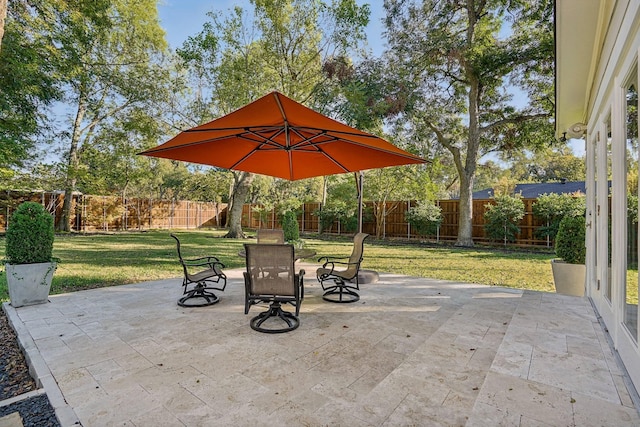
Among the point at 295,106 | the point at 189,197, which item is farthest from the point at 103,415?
the point at 189,197

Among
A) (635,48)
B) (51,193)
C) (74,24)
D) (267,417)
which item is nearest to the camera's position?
(267,417)

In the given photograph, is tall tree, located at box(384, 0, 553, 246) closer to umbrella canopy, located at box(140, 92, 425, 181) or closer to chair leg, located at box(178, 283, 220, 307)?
umbrella canopy, located at box(140, 92, 425, 181)

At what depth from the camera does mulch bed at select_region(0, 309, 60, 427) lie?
6.56 ft

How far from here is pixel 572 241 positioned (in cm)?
526

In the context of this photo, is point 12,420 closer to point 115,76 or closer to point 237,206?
point 237,206

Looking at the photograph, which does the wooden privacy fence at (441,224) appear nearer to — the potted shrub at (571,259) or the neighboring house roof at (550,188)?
the neighboring house roof at (550,188)

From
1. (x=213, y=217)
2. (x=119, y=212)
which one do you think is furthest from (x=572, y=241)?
(x=213, y=217)

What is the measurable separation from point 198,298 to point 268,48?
12917 millimetres

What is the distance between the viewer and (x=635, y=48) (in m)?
2.21

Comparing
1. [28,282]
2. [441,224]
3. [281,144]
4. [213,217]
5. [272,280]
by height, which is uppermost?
[281,144]

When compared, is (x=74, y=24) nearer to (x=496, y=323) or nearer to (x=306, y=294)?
(x=306, y=294)

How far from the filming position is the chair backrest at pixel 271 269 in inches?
134

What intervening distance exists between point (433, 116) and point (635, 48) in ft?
41.8

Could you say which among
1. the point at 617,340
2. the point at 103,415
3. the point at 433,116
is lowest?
the point at 103,415
